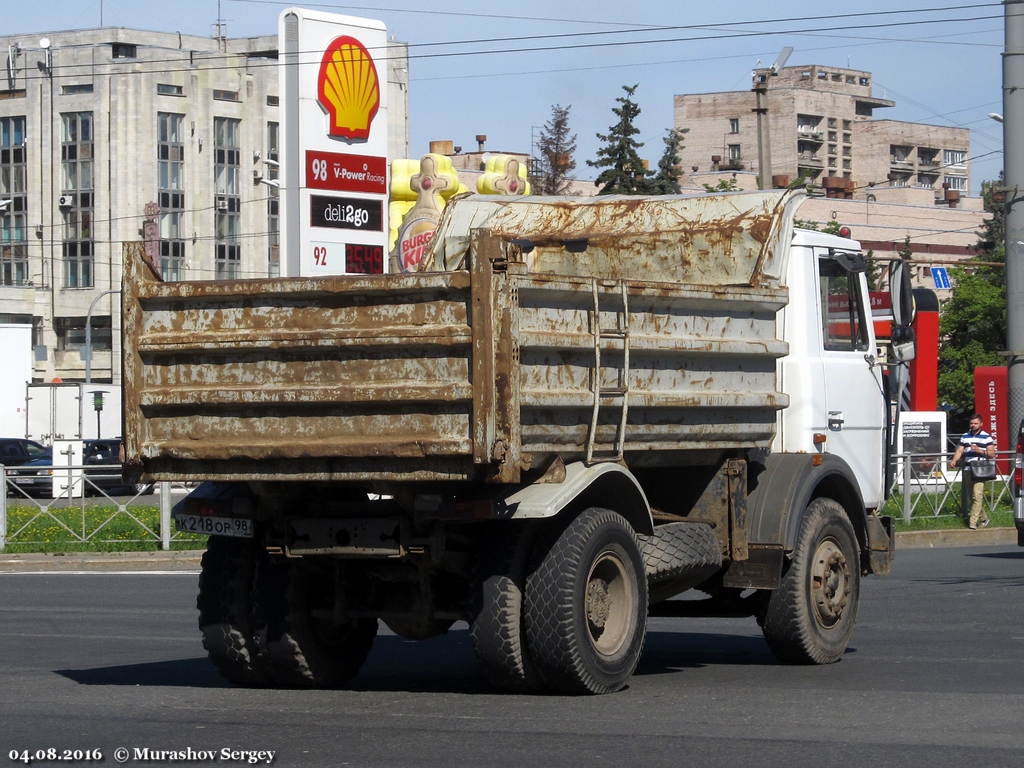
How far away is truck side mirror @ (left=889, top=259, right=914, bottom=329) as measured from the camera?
1030 cm

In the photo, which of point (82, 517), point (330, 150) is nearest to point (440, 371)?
point (330, 150)

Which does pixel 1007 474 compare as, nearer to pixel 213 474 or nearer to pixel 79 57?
pixel 213 474

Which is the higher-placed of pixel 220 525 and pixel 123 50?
pixel 123 50

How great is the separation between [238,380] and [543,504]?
1727 mm

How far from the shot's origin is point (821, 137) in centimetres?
13062

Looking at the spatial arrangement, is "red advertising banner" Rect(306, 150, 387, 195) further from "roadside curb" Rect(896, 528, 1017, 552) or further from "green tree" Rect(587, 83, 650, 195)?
"green tree" Rect(587, 83, 650, 195)

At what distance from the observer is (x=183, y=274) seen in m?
Result: 93.3

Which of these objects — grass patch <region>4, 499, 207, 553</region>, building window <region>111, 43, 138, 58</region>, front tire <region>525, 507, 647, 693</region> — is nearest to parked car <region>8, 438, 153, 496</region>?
grass patch <region>4, 499, 207, 553</region>

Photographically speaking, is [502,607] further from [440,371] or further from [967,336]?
[967,336]

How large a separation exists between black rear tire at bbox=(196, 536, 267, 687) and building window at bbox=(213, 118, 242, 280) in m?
87.5

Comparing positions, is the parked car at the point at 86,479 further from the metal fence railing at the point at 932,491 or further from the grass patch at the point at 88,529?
the metal fence railing at the point at 932,491

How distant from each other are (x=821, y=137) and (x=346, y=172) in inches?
4433

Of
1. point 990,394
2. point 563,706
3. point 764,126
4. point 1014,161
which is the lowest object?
point 563,706

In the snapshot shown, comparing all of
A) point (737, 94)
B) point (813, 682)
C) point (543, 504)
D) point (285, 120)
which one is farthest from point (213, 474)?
point (737, 94)
